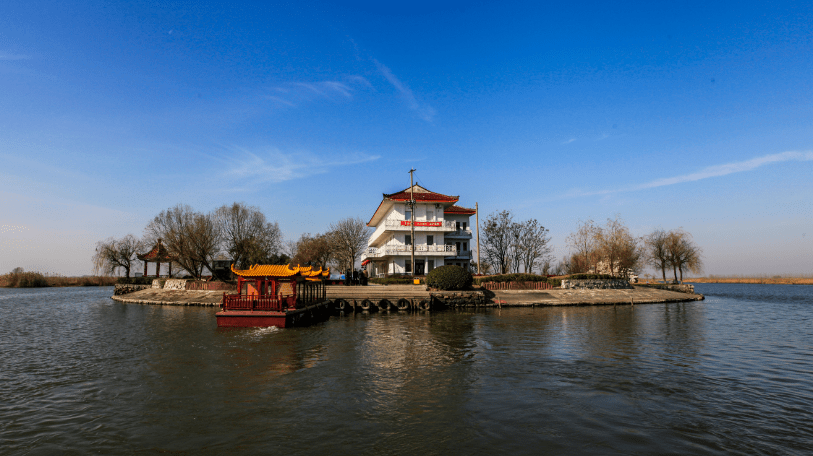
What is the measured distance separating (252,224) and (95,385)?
147 feet

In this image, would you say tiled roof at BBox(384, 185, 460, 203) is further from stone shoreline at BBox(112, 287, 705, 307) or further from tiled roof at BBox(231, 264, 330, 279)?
tiled roof at BBox(231, 264, 330, 279)

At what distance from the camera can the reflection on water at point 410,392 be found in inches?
319

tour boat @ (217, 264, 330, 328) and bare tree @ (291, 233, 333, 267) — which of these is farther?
bare tree @ (291, 233, 333, 267)

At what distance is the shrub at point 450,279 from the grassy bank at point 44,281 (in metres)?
79.9

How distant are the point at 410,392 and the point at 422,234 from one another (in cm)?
3987

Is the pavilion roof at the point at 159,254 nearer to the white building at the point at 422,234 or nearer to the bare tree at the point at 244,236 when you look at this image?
the bare tree at the point at 244,236

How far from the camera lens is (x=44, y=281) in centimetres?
8106

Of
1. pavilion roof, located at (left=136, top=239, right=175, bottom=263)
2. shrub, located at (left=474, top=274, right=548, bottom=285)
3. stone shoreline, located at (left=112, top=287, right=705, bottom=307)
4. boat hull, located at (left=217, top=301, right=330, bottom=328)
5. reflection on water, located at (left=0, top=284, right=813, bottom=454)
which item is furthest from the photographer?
pavilion roof, located at (left=136, top=239, right=175, bottom=263)

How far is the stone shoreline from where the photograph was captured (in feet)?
125

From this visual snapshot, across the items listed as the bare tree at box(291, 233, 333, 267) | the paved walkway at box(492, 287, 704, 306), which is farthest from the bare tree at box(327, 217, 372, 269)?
the paved walkway at box(492, 287, 704, 306)

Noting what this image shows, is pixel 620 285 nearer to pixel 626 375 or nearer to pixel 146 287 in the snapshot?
pixel 626 375

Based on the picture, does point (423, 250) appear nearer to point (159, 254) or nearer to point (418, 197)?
point (418, 197)

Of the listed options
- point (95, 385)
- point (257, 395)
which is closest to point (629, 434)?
point (257, 395)

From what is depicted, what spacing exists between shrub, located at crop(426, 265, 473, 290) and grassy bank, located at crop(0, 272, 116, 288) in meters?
79.9
